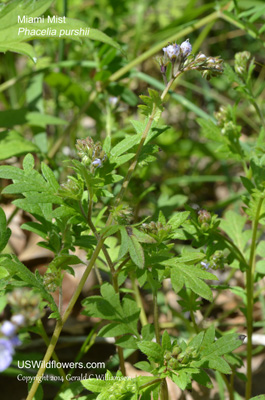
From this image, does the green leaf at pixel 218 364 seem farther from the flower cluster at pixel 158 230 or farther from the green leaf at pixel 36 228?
the green leaf at pixel 36 228

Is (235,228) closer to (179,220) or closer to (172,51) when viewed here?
(179,220)

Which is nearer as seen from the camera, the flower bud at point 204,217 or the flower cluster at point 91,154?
the flower cluster at point 91,154

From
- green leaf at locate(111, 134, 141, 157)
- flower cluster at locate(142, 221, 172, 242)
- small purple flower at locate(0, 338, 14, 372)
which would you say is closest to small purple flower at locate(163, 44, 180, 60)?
green leaf at locate(111, 134, 141, 157)

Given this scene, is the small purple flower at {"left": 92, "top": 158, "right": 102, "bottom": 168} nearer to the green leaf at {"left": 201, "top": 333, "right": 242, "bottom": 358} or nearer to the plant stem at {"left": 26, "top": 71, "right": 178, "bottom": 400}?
the plant stem at {"left": 26, "top": 71, "right": 178, "bottom": 400}

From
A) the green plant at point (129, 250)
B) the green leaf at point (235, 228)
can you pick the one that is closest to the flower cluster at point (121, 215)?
the green plant at point (129, 250)

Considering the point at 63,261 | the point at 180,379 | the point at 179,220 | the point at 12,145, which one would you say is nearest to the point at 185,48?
the point at 179,220

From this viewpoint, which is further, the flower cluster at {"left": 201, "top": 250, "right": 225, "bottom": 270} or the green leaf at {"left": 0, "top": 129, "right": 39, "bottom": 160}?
the green leaf at {"left": 0, "top": 129, "right": 39, "bottom": 160}

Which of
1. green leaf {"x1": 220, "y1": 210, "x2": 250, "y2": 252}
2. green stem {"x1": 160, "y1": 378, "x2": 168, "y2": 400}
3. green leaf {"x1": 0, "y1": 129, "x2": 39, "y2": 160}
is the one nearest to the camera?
green stem {"x1": 160, "y1": 378, "x2": 168, "y2": 400}
